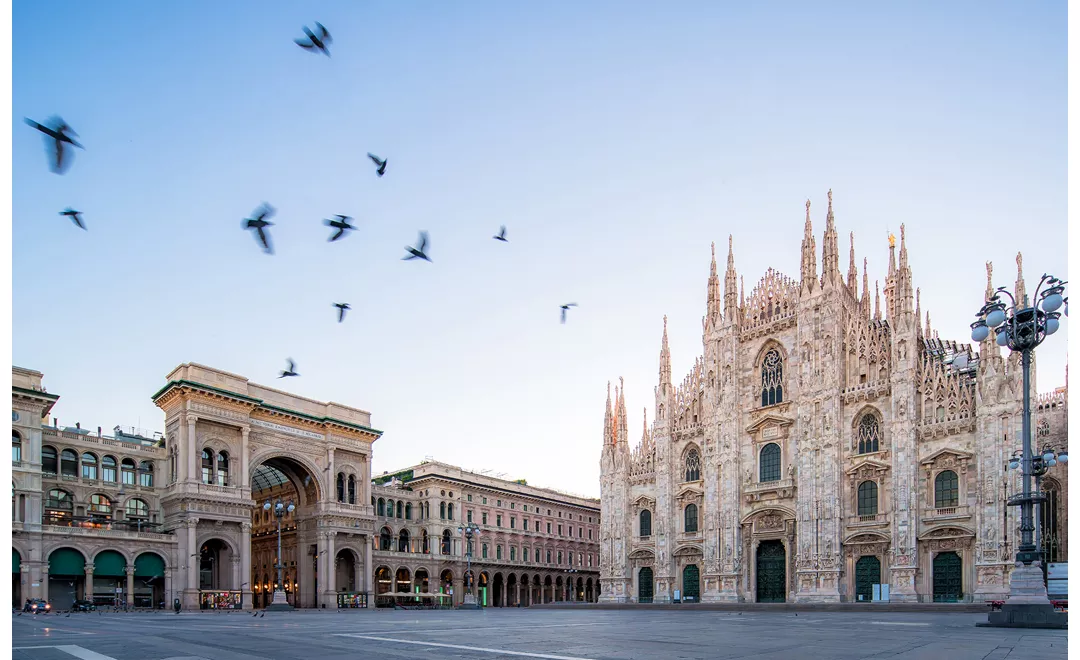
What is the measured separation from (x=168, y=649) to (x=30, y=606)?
36682 millimetres

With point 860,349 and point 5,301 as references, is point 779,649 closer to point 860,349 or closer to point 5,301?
point 5,301

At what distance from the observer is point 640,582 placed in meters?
62.1

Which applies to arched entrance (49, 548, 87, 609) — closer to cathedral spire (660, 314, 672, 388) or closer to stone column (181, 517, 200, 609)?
stone column (181, 517, 200, 609)

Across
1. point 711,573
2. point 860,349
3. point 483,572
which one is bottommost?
point 483,572

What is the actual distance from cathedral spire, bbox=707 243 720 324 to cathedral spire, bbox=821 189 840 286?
8279 millimetres

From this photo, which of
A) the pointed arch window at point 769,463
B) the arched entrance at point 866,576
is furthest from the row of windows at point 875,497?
the pointed arch window at point 769,463

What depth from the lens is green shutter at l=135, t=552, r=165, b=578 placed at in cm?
5678

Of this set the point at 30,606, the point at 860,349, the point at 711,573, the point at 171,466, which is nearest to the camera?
the point at 30,606

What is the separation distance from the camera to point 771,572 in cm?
5500

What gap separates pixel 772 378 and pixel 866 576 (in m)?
13.5

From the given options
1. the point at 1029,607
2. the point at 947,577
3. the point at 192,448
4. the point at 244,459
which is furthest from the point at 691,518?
the point at 1029,607

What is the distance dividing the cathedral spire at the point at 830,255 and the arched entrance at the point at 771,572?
16879 mm

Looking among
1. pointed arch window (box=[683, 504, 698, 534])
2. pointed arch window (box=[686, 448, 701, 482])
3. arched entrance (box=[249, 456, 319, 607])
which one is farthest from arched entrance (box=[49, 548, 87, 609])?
pointed arch window (box=[686, 448, 701, 482])

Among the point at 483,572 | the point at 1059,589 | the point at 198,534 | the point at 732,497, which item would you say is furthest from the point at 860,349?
the point at 483,572
